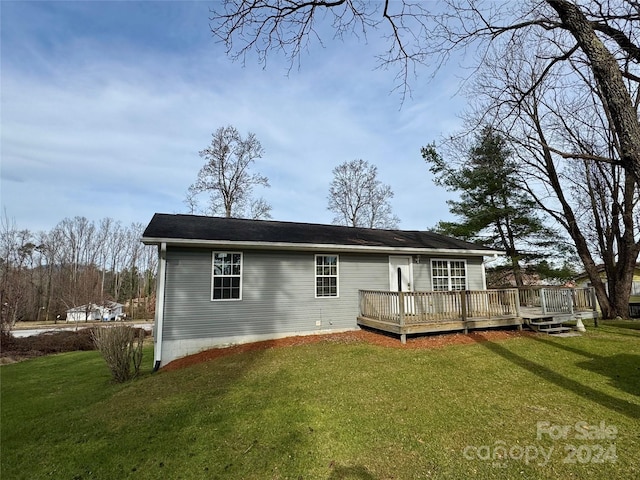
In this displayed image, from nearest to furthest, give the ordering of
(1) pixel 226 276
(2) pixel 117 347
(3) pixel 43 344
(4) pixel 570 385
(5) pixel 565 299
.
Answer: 1. (4) pixel 570 385
2. (2) pixel 117 347
3. (1) pixel 226 276
4. (5) pixel 565 299
5. (3) pixel 43 344

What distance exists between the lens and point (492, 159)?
16938 mm

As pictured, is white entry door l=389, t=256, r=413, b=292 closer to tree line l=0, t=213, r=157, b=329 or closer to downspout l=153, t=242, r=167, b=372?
downspout l=153, t=242, r=167, b=372

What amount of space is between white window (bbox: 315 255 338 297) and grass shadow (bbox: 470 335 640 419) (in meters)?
4.96

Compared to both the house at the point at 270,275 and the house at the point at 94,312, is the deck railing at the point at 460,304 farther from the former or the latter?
the house at the point at 94,312

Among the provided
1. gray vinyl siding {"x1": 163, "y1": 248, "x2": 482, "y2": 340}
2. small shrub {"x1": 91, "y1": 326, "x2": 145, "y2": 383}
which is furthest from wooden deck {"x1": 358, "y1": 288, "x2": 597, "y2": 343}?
small shrub {"x1": 91, "y1": 326, "x2": 145, "y2": 383}

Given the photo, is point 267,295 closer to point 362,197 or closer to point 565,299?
point 565,299

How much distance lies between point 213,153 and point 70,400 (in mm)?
21998

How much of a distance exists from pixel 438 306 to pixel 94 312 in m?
26.8

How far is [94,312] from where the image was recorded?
24984 millimetres

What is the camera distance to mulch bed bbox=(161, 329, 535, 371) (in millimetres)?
8500

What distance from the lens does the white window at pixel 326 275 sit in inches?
421

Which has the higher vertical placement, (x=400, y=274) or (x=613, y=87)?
(x=613, y=87)

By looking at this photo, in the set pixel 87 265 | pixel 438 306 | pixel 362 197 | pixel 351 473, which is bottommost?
pixel 351 473

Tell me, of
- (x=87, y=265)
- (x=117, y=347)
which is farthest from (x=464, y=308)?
(x=87, y=265)
